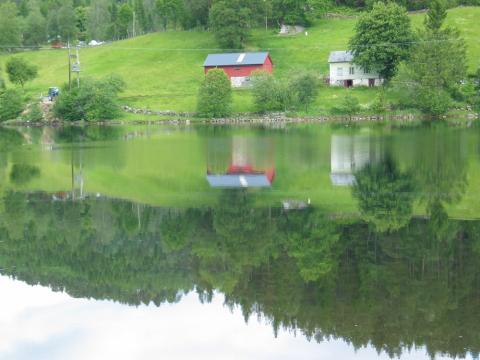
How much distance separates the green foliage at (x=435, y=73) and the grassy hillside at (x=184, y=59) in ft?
22.3

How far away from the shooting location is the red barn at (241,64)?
101m

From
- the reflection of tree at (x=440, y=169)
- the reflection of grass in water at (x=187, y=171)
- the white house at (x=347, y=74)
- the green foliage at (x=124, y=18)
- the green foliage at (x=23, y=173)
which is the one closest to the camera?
the reflection of tree at (x=440, y=169)

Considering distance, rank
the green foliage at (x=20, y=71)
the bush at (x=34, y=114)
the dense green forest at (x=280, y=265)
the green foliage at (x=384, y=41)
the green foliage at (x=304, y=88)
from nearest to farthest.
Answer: the dense green forest at (x=280, y=265)
the green foliage at (x=304, y=88)
the green foliage at (x=384, y=41)
the bush at (x=34, y=114)
the green foliage at (x=20, y=71)

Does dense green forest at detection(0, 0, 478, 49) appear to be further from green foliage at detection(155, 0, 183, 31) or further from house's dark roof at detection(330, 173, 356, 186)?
house's dark roof at detection(330, 173, 356, 186)

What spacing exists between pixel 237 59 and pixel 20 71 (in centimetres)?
3190

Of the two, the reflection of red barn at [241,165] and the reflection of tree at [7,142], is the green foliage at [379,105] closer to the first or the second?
the reflection of red barn at [241,165]

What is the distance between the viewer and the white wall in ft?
311

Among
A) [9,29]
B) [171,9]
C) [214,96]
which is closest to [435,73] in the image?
[214,96]

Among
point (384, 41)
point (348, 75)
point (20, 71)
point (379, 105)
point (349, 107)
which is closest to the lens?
point (379, 105)

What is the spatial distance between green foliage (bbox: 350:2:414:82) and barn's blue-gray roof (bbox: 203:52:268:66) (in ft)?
48.0

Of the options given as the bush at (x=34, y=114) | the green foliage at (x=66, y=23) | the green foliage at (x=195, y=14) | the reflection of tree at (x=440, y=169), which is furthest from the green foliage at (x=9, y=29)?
the reflection of tree at (x=440, y=169)

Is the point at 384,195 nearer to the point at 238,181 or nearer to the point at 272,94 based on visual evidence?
the point at 238,181

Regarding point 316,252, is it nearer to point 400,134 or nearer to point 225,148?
point 225,148

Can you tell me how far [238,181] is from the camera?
3356cm
